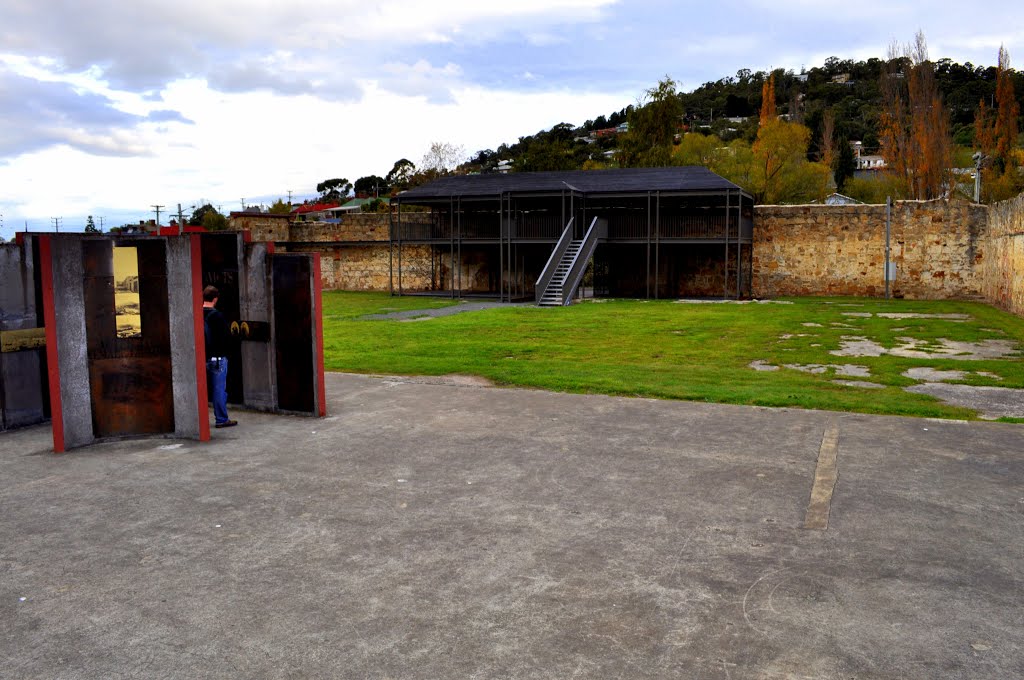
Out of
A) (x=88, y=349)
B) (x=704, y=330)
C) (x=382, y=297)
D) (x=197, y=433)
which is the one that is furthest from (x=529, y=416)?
(x=382, y=297)

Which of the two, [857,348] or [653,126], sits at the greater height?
[653,126]

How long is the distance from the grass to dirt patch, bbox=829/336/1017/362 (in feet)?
1.13

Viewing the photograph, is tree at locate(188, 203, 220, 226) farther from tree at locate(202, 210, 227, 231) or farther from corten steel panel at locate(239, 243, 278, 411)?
corten steel panel at locate(239, 243, 278, 411)

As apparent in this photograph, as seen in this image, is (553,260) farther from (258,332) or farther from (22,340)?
(22,340)

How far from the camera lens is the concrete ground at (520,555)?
A: 3.97m

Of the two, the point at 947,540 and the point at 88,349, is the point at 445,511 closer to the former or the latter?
the point at 947,540

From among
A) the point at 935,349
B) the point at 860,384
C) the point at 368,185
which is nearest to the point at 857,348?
the point at 935,349

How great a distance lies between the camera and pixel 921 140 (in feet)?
155

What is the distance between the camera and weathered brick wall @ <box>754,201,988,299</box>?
31.4 meters

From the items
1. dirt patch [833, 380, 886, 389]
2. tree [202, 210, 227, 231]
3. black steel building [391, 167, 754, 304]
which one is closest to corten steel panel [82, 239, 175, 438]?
dirt patch [833, 380, 886, 389]

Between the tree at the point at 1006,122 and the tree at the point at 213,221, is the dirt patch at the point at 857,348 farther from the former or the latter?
the tree at the point at 213,221

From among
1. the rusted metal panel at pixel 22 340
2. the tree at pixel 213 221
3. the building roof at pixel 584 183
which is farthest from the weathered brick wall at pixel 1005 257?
the tree at pixel 213 221

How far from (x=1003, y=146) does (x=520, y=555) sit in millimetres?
56998

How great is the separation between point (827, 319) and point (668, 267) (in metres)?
13.2
